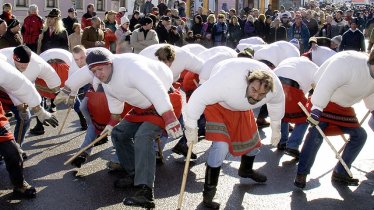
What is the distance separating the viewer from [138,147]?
16.8 ft

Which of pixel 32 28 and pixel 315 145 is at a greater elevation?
pixel 32 28

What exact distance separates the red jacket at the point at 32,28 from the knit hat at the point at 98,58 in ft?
25.2

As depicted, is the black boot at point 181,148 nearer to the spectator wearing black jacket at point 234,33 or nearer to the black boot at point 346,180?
the black boot at point 346,180

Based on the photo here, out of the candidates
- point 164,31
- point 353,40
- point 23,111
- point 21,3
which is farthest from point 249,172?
point 21,3

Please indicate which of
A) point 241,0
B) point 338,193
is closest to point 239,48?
point 338,193

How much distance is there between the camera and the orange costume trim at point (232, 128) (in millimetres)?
5156

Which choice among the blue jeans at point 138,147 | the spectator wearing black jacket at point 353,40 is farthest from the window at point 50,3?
the blue jeans at point 138,147

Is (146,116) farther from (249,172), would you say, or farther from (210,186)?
(249,172)

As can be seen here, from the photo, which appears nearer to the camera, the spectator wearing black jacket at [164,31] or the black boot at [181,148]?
the black boot at [181,148]

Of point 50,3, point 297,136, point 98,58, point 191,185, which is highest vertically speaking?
point 50,3

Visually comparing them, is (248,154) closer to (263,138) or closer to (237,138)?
(237,138)

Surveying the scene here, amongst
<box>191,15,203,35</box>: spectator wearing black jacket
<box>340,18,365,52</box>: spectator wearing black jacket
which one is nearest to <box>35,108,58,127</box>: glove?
<box>340,18,365,52</box>: spectator wearing black jacket

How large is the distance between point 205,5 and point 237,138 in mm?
23626

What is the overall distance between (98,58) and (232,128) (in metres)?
1.46
